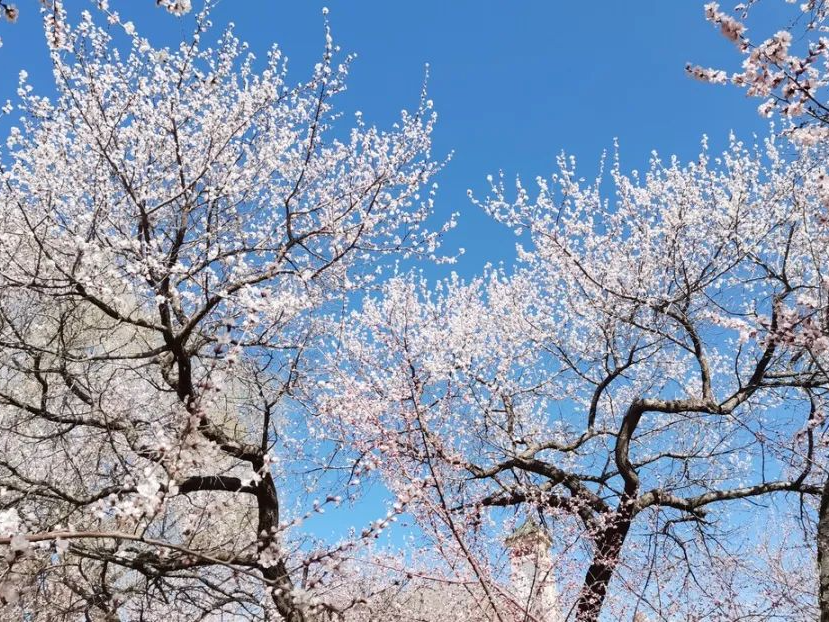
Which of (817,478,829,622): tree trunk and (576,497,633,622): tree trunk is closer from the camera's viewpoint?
(817,478,829,622): tree trunk

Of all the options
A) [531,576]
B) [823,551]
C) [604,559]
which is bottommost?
[531,576]

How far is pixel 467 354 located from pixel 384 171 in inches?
140

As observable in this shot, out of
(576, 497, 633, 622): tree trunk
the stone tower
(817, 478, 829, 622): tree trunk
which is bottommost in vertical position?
the stone tower

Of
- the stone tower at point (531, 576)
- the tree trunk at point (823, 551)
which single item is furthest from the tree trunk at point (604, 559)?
the tree trunk at point (823, 551)

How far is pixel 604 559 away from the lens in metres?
6.58

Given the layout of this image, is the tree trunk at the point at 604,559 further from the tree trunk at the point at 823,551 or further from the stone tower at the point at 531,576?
the tree trunk at the point at 823,551

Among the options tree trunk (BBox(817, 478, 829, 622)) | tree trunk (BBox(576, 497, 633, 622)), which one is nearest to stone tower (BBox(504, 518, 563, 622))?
→ tree trunk (BBox(576, 497, 633, 622))

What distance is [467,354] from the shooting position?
9.64m

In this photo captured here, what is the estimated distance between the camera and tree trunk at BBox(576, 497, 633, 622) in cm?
635

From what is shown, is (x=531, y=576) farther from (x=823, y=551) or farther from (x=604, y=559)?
(x=823, y=551)

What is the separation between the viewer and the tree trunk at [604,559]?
20.8 ft

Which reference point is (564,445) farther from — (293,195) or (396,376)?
(293,195)

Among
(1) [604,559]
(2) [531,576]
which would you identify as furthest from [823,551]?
(1) [604,559]

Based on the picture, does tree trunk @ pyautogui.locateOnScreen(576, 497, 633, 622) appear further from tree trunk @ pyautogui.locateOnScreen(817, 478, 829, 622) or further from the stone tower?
tree trunk @ pyautogui.locateOnScreen(817, 478, 829, 622)
